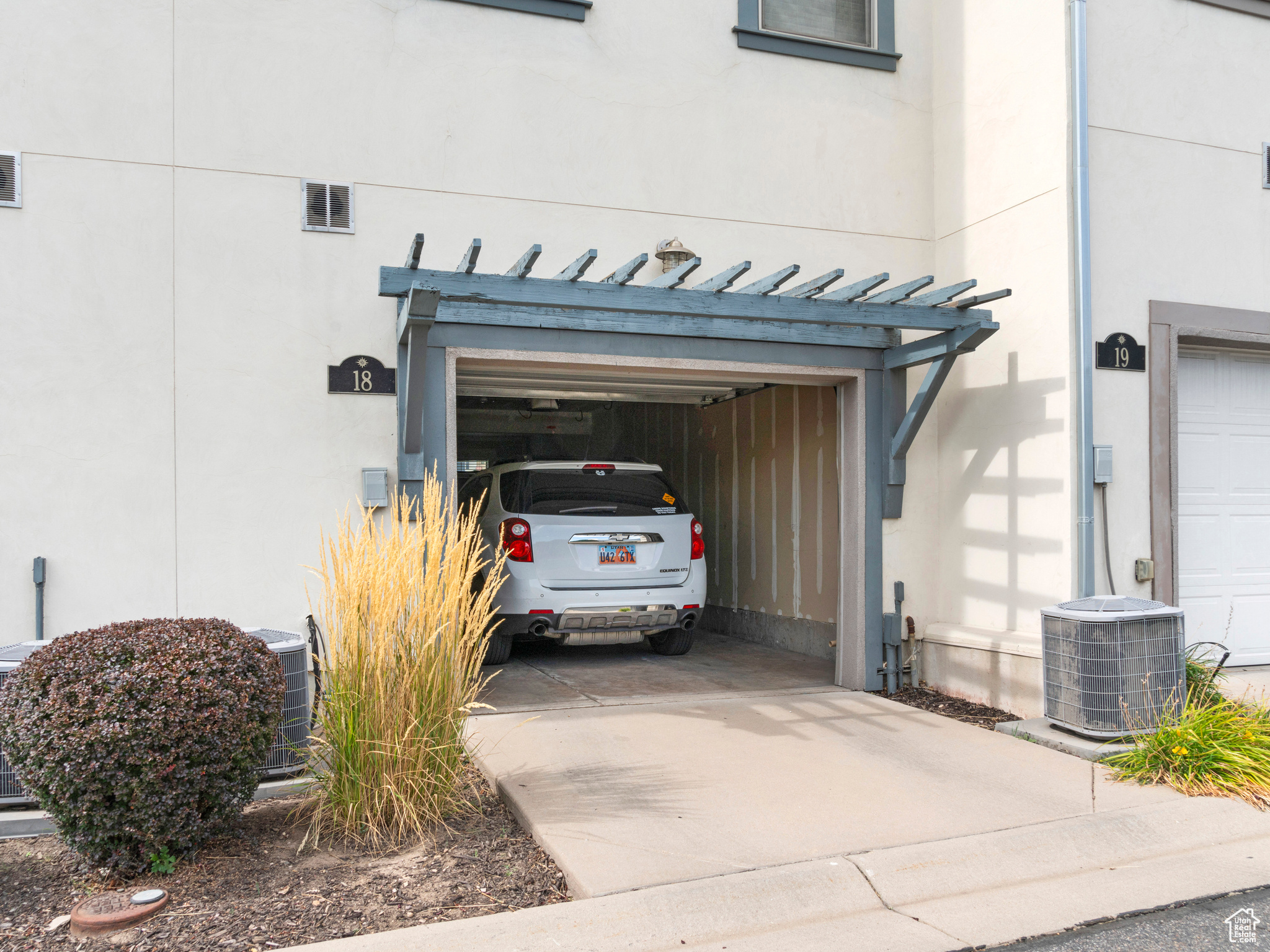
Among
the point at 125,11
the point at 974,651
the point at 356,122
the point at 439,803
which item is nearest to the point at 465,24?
the point at 356,122

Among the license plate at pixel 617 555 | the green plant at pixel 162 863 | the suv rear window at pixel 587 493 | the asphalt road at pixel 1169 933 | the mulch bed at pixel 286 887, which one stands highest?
the suv rear window at pixel 587 493

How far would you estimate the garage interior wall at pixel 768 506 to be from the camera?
8125 mm

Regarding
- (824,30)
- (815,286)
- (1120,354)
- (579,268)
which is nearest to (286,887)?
(579,268)

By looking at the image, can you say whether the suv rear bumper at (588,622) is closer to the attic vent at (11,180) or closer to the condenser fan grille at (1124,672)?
the condenser fan grille at (1124,672)

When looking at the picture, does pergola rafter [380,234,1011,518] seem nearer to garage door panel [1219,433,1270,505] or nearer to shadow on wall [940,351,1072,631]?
shadow on wall [940,351,1072,631]

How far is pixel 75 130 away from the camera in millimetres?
5246

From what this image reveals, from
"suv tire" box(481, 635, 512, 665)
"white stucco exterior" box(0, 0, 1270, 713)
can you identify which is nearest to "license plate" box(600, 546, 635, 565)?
"suv tire" box(481, 635, 512, 665)

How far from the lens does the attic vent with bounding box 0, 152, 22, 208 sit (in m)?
5.12

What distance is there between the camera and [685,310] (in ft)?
18.0

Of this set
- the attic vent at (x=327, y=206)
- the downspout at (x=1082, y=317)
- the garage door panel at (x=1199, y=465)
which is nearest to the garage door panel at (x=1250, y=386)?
the garage door panel at (x=1199, y=465)

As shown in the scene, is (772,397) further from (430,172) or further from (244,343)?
(244,343)

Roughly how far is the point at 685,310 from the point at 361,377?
200cm

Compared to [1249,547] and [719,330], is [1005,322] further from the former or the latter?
[1249,547]

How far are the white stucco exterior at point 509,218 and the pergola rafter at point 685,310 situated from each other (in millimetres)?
440
